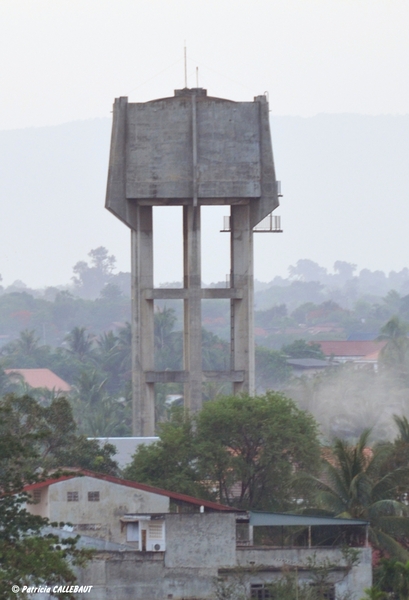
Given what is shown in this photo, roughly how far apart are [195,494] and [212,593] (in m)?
11.0

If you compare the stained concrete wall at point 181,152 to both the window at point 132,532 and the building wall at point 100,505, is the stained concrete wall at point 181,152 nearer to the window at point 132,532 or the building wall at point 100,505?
the building wall at point 100,505

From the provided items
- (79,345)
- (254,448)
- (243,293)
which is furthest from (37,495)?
(79,345)

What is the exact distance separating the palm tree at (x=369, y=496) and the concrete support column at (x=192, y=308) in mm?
14668

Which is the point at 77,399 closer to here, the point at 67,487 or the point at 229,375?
the point at 229,375

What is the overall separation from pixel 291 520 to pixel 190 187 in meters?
18.5

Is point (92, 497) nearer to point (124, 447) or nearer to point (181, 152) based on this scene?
point (124, 447)

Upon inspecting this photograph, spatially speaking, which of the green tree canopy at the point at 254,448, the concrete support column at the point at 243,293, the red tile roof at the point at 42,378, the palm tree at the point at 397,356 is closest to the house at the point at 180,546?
the green tree canopy at the point at 254,448

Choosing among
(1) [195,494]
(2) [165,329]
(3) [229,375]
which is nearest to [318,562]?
(1) [195,494]

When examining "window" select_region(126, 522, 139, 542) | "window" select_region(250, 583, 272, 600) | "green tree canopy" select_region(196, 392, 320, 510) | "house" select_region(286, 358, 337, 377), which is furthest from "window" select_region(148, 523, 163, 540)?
"house" select_region(286, 358, 337, 377)

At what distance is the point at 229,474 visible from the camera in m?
55.3

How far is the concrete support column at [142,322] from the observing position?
204 feet

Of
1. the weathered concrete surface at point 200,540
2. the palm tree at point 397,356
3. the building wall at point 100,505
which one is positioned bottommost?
the weathered concrete surface at point 200,540

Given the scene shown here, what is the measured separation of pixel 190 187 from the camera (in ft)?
201

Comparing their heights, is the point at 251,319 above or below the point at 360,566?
above
